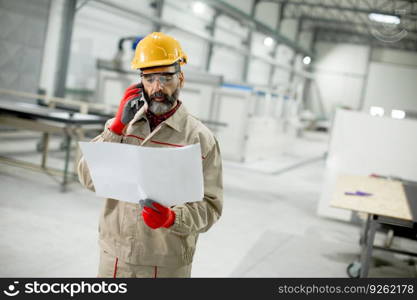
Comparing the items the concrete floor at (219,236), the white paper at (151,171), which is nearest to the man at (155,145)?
the white paper at (151,171)

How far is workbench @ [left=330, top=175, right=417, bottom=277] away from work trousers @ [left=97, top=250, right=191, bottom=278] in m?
2.28

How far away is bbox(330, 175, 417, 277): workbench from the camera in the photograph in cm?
381

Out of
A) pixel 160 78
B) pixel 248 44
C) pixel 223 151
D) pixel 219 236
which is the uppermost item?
pixel 248 44

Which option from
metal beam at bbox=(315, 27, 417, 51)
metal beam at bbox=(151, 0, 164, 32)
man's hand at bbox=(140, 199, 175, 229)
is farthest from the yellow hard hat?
metal beam at bbox=(315, 27, 417, 51)

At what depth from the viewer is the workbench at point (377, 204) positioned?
3.81 m

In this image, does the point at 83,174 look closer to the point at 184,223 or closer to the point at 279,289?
the point at 184,223

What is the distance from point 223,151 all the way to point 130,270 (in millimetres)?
9302

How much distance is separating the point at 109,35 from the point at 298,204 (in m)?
7.78

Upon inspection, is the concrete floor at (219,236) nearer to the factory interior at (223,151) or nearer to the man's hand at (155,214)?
the factory interior at (223,151)

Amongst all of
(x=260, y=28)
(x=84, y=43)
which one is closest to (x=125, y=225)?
(x=84, y=43)

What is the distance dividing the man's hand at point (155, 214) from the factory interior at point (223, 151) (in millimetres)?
804

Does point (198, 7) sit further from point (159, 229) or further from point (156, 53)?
point (159, 229)

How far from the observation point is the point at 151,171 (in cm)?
168

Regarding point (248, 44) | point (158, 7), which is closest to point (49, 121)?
point (158, 7)
